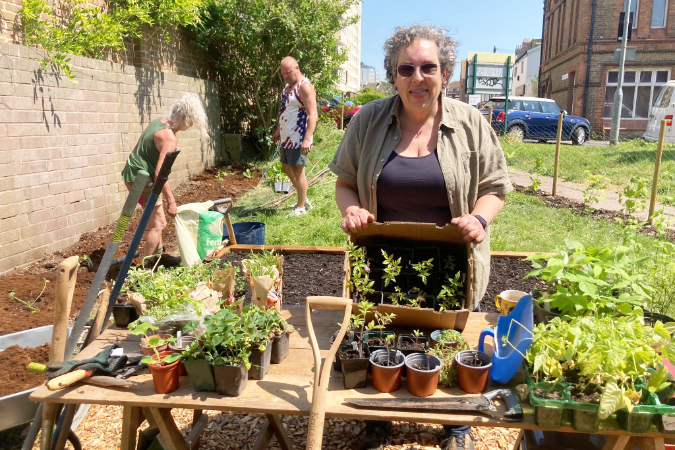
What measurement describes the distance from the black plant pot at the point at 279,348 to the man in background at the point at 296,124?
4668 millimetres

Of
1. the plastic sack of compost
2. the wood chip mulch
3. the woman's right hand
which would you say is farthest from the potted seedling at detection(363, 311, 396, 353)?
the plastic sack of compost

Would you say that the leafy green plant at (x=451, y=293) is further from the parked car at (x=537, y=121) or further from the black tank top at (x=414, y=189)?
the parked car at (x=537, y=121)

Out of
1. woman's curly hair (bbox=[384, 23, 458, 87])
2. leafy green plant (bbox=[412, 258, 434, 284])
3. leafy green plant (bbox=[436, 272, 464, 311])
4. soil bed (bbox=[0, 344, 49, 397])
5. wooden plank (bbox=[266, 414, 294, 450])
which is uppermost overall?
woman's curly hair (bbox=[384, 23, 458, 87])

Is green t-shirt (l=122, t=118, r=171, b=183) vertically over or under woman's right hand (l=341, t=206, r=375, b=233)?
over

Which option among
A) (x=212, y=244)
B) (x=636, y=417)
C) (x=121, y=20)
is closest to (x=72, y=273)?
(x=636, y=417)

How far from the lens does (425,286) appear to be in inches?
76.1

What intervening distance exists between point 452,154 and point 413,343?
3.01 feet

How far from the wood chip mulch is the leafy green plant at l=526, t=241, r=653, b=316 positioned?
4.20 feet

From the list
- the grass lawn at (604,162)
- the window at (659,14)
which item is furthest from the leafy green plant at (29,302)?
the window at (659,14)

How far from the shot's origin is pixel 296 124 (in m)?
6.39

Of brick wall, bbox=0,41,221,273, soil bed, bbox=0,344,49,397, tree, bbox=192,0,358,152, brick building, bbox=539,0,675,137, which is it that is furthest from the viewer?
brick building, bbox=539,0,675,137

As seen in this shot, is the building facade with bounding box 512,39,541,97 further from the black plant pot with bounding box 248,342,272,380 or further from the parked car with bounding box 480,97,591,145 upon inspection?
the black plant pot with bounding box 248,342,272,380

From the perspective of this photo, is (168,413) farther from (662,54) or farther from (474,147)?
(662,54)

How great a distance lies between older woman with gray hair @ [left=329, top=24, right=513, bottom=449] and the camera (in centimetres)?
212
